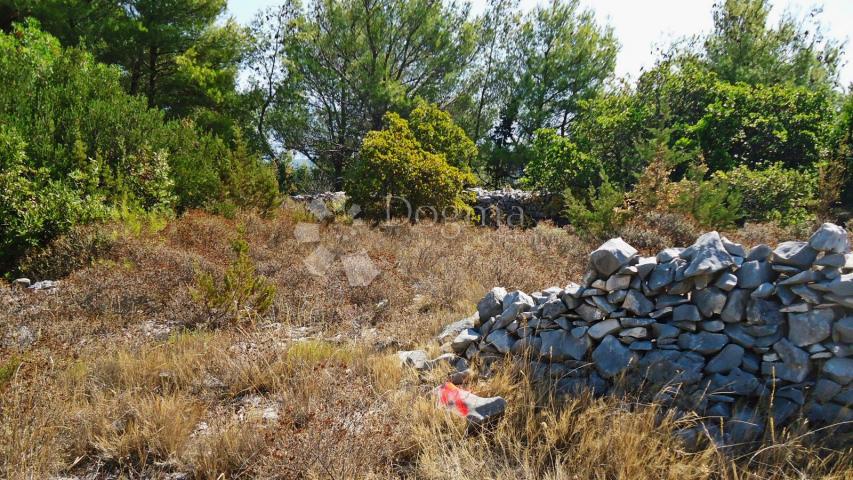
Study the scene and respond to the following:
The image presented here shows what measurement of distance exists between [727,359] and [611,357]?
675mm

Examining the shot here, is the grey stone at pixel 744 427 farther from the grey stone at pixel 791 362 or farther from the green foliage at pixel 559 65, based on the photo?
the green foliage at pixel 559 65

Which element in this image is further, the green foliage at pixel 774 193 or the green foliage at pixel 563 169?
the green foliage at pixel 563 169

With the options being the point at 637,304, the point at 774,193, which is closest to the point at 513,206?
the point at 774,193

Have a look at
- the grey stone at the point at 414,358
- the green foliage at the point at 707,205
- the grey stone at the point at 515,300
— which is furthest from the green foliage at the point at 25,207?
the green foliage at the point at 707,205

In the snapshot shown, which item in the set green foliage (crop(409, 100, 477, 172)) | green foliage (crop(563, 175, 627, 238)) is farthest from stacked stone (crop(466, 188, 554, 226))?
green foliage (crop(563, 175, 627, 238))

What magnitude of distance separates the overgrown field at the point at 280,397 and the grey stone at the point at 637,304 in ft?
1.93

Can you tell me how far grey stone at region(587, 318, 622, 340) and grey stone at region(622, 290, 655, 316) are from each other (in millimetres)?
135

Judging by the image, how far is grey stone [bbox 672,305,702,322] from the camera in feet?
10.0

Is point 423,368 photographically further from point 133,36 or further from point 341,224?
point 133,36

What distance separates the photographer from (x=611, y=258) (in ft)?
10.8

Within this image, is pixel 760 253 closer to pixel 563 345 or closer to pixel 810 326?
pixel 810 326

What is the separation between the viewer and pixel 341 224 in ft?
32.7

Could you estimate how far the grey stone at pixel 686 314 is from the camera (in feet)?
10.0

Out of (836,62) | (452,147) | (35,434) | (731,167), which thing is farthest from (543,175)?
(836,62)
